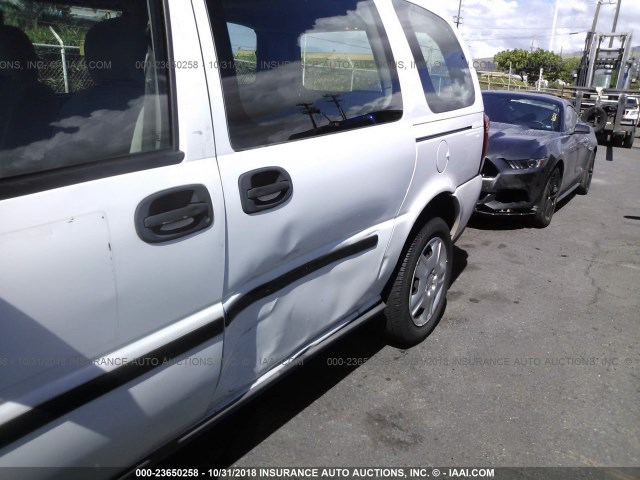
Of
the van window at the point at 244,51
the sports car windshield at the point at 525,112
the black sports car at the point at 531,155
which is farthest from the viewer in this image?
the sports car windshield at the point at 525,112

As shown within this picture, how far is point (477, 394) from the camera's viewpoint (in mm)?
2936

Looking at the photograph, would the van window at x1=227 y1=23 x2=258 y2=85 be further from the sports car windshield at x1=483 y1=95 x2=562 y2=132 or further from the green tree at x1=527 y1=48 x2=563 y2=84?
the green tree at x1=527 y1=48 x2=563 y2=84

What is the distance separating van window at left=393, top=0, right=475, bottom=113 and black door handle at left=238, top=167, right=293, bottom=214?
4.65 feet

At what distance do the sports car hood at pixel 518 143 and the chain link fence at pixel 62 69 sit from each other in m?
5.00

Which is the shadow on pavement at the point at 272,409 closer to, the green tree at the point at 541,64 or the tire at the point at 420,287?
the tire at the point at 420,287

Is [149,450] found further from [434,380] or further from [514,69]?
[514,69]

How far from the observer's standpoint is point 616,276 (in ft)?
15.7

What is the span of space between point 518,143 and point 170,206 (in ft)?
17.7

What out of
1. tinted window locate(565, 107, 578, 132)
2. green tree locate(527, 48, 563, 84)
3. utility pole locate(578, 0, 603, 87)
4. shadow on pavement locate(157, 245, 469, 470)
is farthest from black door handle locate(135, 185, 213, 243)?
green tree locate(527, 48, 563, 84)

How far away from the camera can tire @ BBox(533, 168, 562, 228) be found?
19.9 ft

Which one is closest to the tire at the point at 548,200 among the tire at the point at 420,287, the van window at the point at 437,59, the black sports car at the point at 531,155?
the black sports car at the point at 531,155

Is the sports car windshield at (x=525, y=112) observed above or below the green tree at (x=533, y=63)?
below

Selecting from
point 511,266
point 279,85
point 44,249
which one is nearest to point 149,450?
point 44,249

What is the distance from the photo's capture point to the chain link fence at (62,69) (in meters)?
1.63
